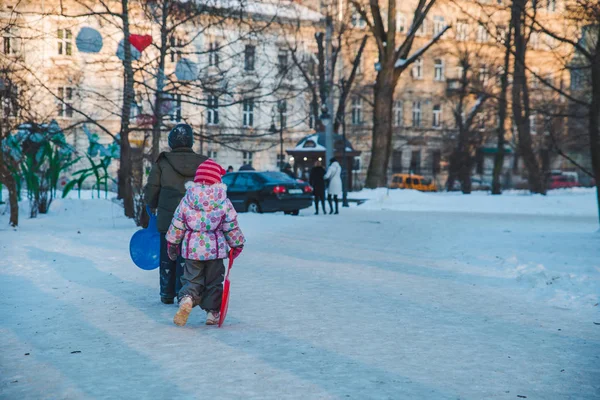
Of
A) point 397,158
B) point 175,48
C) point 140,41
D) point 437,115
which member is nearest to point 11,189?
point 140,41

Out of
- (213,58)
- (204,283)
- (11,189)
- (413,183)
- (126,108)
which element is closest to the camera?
(204,283)

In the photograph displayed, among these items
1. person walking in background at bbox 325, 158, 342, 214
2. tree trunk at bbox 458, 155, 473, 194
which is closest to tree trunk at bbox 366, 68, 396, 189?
person walking in background at bbox 325, 158, 342, 214

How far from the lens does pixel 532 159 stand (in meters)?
37.2

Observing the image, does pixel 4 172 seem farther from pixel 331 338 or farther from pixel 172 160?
pixel 331 338

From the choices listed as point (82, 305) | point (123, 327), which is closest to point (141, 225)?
point (82, 305)

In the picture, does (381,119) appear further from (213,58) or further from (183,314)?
(183,314)

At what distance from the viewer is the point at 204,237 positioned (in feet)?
21.6

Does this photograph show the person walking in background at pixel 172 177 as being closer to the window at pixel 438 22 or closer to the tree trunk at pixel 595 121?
the tree trunk at pixel 595 121

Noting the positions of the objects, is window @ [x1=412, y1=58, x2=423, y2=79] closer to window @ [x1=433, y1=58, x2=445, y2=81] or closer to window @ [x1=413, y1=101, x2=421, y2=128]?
window @ [x1=433, y1=58, x2=445, y2=81]

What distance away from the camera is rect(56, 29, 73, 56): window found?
52.9 feet

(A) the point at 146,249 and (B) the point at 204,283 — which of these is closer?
(B) the point at 204,283

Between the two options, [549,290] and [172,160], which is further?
[549,290]

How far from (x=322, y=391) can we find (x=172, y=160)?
11.6 feet

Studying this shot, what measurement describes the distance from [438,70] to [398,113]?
6514 mm
